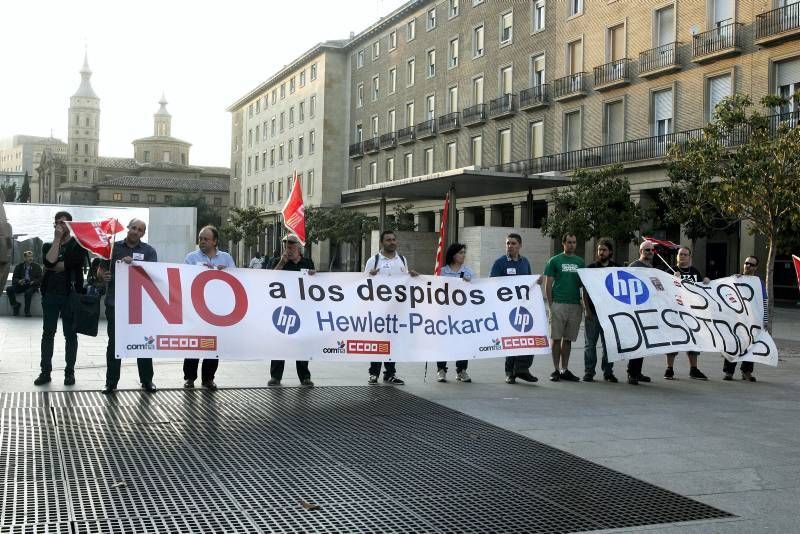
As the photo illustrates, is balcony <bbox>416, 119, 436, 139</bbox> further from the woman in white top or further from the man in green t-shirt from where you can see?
the woman in white top

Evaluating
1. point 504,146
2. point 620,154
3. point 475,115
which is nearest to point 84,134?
Result: point 475,115

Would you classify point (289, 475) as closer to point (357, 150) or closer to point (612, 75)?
point (612, 75)

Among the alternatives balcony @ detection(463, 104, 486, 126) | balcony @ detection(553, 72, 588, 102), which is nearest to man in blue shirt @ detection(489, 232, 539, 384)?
balcony @ detection(553, 72, 588, 102)

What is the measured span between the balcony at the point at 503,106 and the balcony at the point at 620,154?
2.98 meters

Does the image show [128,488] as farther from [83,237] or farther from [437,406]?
[83,237]

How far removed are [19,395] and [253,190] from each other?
86224 mm

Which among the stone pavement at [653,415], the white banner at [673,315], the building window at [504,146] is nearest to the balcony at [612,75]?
the building window at [504,146]

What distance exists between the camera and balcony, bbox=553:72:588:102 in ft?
140

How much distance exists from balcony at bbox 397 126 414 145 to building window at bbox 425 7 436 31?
6.75m

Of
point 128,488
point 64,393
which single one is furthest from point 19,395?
point 128,488

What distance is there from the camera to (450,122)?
54562 millimetres

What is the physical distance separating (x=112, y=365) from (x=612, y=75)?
115ft

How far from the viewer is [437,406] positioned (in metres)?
9.12

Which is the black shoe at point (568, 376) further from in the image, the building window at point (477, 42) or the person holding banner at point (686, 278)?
the building window at point (477, 42)
